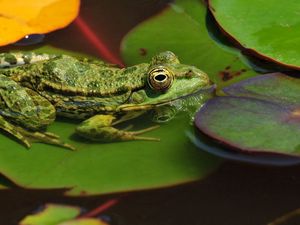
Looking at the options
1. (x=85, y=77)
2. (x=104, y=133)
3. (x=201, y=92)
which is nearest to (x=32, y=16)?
(x=85, y=77)

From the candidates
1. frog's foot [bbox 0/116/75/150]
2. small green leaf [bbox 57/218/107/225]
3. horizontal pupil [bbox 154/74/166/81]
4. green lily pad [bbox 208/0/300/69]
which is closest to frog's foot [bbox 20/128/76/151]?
frog's foot [bbox 0/116/75/150]

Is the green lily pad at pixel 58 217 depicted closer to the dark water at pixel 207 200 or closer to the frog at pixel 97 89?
the dark water at pixel 207 200

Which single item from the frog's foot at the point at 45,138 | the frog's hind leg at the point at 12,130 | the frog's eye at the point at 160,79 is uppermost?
the frog's hind leg at the point at 12,130

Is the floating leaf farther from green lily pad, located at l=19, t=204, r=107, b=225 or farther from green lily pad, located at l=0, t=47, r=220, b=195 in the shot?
green lily pad, located at l=19, t=204, r=107, b=225

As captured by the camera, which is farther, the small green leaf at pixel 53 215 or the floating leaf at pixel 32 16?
the floating leaf at pixel 32 16

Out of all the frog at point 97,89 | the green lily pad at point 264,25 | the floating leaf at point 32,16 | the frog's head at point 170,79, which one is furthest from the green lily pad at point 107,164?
the floating leaf at point 32,16

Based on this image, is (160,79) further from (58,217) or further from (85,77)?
(58,217)

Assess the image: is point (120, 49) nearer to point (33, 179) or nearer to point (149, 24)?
point (149, 24)
